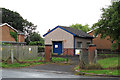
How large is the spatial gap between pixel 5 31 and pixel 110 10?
27.3m

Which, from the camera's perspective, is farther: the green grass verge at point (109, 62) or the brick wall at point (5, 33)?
the brick wall at point (5, 33)

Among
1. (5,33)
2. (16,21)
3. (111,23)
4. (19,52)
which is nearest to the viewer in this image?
(111,23)

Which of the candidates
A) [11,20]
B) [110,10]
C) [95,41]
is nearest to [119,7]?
[110,10]

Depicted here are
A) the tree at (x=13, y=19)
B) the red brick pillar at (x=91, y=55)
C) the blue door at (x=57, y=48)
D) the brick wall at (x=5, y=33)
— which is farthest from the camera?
the tree at (x=13, y=19)

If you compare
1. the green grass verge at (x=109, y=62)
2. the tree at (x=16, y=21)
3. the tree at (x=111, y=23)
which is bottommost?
the green grass verge at (x=109, y=62)

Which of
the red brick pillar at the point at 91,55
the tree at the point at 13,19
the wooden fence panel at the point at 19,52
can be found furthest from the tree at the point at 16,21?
the red brick pillar at the point at 91,55

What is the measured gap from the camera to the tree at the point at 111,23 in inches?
790

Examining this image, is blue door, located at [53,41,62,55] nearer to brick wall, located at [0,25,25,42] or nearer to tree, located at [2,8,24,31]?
brick wall, located at [0,25,25,42]

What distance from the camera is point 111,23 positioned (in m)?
20.2

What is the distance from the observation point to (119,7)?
20.5 m

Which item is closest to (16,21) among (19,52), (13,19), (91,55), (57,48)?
(13,19)

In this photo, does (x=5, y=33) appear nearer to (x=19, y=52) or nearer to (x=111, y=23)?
(x=19, y=52)

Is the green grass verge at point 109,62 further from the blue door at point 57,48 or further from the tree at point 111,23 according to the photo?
the blue door at point 57,48

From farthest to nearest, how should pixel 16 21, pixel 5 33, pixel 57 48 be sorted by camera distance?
pixel 16 21
pixel 5 33
pixel 57 48
